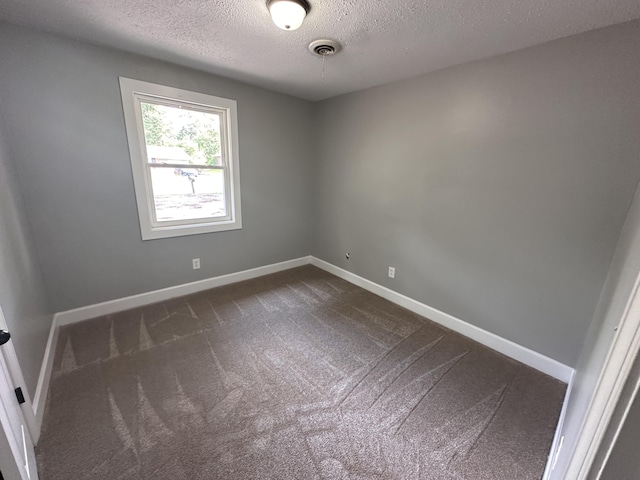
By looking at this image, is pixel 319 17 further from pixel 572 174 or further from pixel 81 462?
pixel 81 462

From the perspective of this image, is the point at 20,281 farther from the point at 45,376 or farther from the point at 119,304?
the point at 119,304

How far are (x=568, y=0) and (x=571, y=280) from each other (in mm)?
1645

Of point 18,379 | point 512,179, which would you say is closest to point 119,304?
point 18,379

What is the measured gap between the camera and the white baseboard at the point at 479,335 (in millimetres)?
1899

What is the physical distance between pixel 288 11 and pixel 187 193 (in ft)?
6.77

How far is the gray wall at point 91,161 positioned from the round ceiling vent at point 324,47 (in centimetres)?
126

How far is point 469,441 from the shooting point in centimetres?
142

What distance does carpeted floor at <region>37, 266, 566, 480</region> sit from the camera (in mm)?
1279

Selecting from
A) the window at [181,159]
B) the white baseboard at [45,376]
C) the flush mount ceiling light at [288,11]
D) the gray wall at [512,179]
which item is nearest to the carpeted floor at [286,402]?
the white baseboard at [45,376]

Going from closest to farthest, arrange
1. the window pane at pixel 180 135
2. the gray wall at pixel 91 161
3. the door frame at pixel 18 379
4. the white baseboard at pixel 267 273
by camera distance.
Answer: the door frame at pixel 18 379 < the white baseboard at pixel 267 273 < the gray wall at pixel 91 161 < the window pane at pixel 180 135

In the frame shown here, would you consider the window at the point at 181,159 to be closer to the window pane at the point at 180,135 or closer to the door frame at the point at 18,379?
the window pane at the point at 180,135

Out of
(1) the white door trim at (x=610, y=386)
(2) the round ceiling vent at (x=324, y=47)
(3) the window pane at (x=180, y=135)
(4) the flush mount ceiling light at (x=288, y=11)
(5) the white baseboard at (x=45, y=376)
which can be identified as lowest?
(5) the white baseboard at (x=45, y=376)

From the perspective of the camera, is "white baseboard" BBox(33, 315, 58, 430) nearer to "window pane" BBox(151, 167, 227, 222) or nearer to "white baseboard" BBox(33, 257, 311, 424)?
"white baseboard" BBox(33, 257, 311, 424)

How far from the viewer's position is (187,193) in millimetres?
2850
